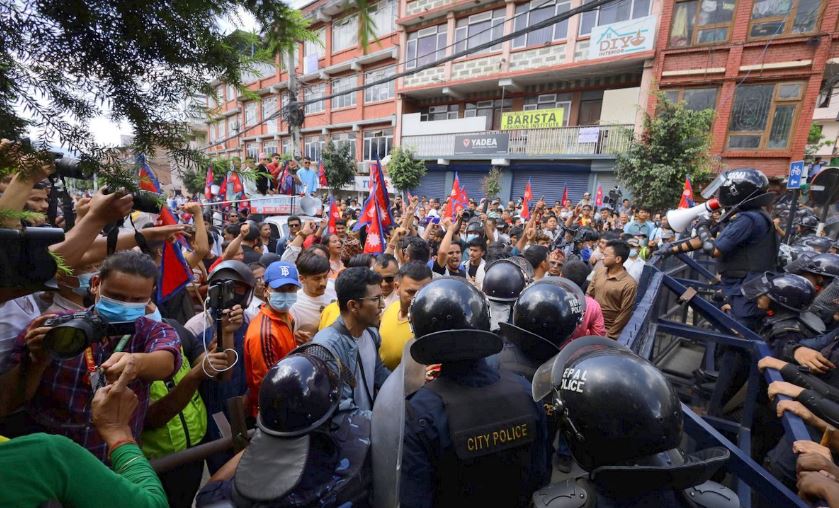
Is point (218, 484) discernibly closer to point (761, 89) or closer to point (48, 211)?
point (48, 211)

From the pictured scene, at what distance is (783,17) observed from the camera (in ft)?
42.6

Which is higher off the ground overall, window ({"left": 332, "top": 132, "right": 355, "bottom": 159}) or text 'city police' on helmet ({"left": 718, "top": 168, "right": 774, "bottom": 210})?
window ({"left": 332, "top": 132, "right": 355, "bottom": 159})

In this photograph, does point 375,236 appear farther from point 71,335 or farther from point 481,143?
point 481,143

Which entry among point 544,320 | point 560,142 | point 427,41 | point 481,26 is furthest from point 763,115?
point 544,320

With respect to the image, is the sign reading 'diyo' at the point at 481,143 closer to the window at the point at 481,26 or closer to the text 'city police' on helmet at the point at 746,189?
the window at the point at 481,26

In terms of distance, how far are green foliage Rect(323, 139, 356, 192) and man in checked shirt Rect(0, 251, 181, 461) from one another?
820 inches

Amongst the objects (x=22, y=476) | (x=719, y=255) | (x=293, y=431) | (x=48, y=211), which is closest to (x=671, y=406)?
(x=293, y=431)

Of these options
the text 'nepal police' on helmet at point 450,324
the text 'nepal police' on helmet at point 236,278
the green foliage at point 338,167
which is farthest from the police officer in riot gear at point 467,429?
the green foliage at point 338,167

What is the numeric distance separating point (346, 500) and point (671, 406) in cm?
112

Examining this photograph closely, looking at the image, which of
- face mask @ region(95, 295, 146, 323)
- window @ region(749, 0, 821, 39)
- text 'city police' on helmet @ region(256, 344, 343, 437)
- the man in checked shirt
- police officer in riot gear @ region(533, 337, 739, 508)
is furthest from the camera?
window @ region(749, 0, 821, 39)

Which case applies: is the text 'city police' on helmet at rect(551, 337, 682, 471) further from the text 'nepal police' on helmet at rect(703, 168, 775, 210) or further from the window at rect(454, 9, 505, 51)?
the window at rect(454, 9, 505, 51)

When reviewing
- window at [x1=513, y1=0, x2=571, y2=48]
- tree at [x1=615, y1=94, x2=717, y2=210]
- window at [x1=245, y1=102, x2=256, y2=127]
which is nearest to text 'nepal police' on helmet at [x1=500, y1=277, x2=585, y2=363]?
window at [x1=245, y1=102, x2=256, y2=127]

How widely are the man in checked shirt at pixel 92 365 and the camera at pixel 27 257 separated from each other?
750 millimetres

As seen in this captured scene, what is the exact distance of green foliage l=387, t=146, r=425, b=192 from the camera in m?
19.8
